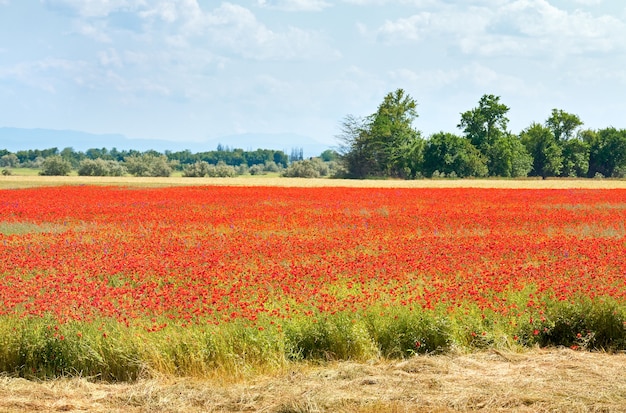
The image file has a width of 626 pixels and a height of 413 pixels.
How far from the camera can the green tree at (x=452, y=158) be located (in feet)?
305

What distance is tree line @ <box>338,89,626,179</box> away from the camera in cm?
9619

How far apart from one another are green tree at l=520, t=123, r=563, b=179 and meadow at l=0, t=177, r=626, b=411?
3339 inches

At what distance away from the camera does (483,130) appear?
100688 mm

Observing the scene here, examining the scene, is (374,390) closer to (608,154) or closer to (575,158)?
(575,158)

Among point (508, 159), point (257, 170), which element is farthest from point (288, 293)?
point (257, 170)

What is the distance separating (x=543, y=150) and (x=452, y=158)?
65.7 feet

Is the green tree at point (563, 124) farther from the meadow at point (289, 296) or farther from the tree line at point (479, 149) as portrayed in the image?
the meadow at point (289, 296)

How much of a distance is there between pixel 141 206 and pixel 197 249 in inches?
576

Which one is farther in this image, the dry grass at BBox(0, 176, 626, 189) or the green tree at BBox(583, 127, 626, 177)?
the green tree at BBox(583, 127, 626, 177)

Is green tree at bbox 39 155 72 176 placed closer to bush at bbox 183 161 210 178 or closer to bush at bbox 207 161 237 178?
bush at bbox 183 161 210 178

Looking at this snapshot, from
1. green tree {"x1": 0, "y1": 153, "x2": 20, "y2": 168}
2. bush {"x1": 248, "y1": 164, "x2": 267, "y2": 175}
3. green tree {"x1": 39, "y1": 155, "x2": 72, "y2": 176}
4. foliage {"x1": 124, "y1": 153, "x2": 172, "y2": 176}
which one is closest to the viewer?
green tree {"x1": 39, "y1": 155, "x2": 72, "y2": 176}

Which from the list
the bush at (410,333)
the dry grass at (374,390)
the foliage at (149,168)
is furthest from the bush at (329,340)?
the foliage at (149,168)

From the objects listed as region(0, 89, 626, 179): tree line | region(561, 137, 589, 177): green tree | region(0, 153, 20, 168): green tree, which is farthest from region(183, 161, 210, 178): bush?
region(0, 153, 20, 168): green tree

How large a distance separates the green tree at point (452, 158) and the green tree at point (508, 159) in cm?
215
